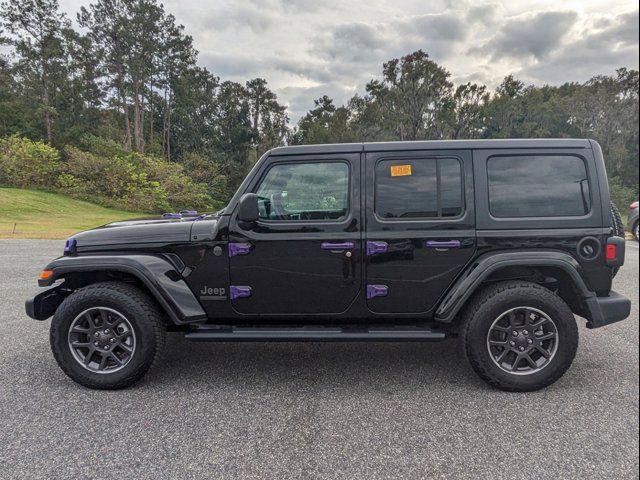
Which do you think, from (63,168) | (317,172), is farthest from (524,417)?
(63,168)

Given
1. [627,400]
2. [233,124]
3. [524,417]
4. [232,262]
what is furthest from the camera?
[233,124]

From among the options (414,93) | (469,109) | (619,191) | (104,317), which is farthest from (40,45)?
(469,109)

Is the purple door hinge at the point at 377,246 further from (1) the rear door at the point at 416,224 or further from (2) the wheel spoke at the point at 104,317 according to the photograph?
(2) the wheel spoke at the point at 104,317

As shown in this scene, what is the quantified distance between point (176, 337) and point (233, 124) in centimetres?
601

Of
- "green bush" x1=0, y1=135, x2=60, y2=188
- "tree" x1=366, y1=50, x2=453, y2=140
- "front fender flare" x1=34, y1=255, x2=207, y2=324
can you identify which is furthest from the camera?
"tree" x1=366, y1=50, x2=453, y2=140

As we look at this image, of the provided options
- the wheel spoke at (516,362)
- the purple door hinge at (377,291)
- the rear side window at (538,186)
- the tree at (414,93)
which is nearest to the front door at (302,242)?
the purple door hinge at (377,291)

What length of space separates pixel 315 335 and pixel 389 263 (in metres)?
0.79

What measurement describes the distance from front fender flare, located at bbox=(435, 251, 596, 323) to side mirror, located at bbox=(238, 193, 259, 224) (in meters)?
1.59

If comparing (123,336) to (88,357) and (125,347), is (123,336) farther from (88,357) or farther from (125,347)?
(88,357)

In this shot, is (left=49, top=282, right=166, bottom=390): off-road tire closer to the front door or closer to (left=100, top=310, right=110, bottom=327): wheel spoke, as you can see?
(left=100, top=310, right=110, bottom=327): wheel spoke

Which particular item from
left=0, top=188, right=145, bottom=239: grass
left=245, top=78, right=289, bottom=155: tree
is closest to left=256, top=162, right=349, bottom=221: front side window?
left=245, top=78, right=289, bottom=155: tree

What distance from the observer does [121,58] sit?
338 inches

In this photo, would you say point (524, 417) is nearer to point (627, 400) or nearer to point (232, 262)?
point (627, 400)

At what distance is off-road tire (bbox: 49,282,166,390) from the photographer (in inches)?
105
